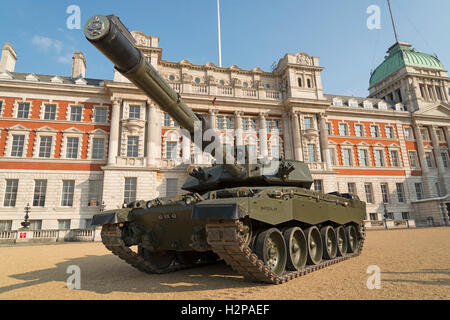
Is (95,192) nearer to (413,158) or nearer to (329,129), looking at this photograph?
(329,129)

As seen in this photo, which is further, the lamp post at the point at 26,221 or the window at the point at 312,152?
the window at the point at 312,152

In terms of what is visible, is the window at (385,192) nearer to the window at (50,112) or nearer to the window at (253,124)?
the window at (253,124)

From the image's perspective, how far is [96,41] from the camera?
4.09 metres

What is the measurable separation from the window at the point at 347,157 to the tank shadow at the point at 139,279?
26510 mm

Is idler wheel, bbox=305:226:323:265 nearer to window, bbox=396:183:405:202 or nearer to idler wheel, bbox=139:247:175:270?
idler wheel, bbox=139:247:175:270

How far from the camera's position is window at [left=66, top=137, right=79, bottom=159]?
2341 cm

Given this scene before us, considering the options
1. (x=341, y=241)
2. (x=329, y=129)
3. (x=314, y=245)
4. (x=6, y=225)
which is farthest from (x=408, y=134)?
(x=6, y=225)

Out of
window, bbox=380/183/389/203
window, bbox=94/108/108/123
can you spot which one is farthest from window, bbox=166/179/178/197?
window, bbox=380/183/389/203

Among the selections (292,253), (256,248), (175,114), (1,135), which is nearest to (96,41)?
A: (175,114)

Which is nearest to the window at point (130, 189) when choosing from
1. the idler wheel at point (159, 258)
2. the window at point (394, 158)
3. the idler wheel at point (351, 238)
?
the idler wheel at point (159, 258)

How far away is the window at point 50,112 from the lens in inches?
937

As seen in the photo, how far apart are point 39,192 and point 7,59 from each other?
14.4 meters

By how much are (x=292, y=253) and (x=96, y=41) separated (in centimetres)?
557

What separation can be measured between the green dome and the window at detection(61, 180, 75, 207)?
40555 mm
